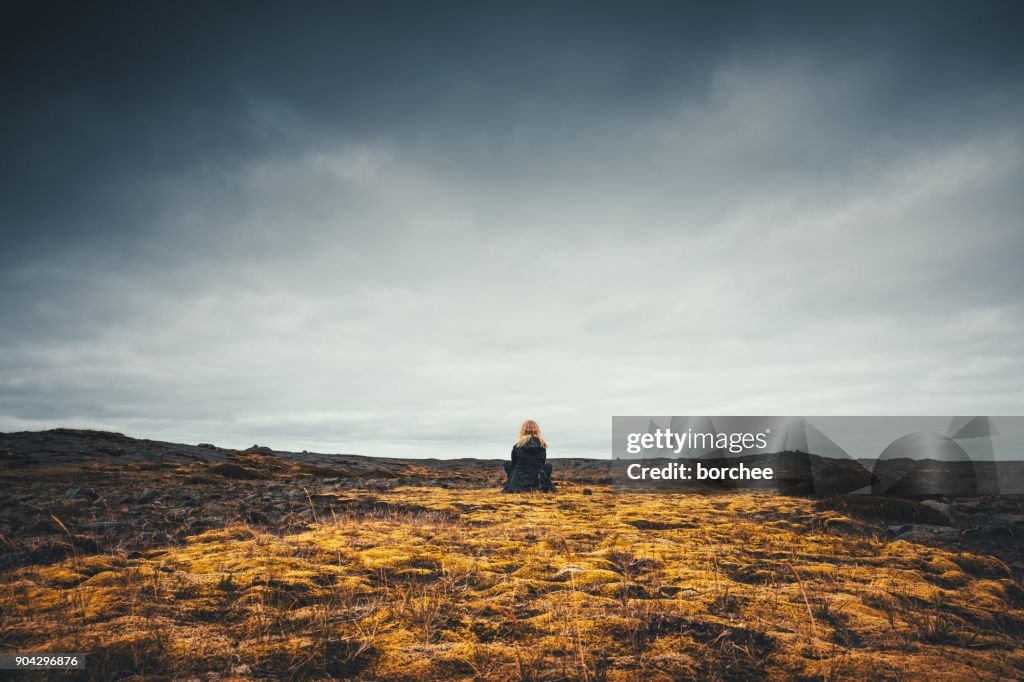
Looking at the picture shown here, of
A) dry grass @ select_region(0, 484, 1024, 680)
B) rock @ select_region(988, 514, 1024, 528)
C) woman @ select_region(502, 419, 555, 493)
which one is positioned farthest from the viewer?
woman @ select_region(502, 419, 555, 493)

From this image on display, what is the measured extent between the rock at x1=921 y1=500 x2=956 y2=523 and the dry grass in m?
2.86

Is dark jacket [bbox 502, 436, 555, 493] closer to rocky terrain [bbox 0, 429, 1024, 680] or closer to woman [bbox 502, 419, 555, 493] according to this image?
woman [bbox 502, 419, 555, 493]

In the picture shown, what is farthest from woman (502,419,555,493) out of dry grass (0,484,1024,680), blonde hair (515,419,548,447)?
dry grass (0,484,1024,680)

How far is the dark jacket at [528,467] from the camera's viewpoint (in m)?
17.9

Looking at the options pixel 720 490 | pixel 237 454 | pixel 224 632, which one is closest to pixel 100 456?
pixel 237 454

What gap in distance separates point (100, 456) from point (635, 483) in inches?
943

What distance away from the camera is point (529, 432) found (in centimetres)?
1850

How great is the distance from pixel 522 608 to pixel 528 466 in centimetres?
1228

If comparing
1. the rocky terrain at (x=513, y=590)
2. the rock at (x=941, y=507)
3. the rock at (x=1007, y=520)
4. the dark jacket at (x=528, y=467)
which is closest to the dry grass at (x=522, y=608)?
the rocky terrain at (x=513, y=590)

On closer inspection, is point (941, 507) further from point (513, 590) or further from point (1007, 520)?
point (513, 590)

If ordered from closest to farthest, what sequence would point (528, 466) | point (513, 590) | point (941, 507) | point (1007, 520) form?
point (513, 590), point (1007, 520), point (941, 507), point (528, 466)

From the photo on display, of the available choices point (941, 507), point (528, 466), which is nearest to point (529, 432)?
point (528, 466)

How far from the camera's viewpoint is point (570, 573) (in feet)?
Answer: 23.5

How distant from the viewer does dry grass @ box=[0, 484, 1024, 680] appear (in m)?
4.62
